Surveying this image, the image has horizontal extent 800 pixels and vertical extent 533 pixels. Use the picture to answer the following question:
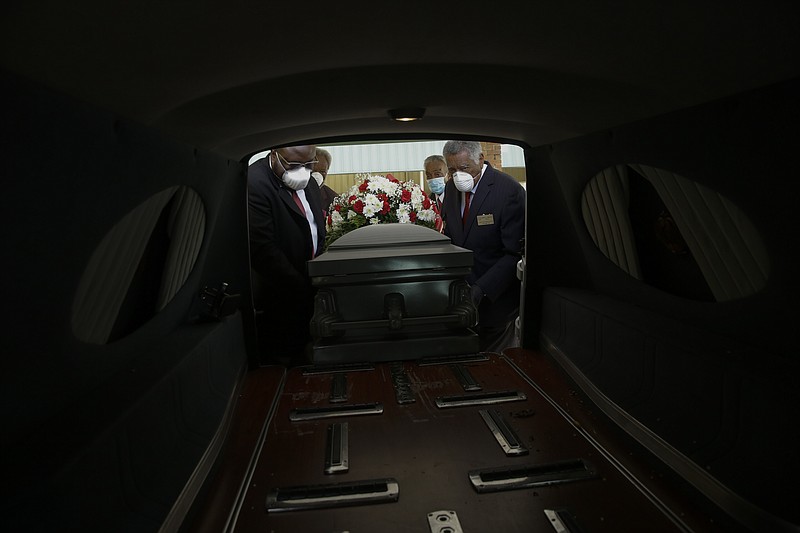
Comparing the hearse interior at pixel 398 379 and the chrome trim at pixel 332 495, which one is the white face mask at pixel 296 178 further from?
the chrome trim at pixel 332 495

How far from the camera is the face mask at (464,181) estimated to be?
3.91 m

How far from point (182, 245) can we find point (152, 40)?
1.10 meters

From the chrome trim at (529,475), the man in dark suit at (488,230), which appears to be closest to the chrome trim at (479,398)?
the chrome trim at (529,475)

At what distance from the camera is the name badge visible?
12.0 feet

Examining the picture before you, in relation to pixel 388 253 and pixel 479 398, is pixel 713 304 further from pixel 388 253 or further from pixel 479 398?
pixel 388 253

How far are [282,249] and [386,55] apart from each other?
210 cm

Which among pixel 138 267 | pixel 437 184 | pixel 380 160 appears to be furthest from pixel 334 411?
pixel 380 160

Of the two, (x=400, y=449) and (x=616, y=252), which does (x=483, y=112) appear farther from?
(x=400, y=449)

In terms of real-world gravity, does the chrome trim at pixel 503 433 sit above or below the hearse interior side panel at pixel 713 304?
below

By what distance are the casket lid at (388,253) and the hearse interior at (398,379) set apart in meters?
0.53

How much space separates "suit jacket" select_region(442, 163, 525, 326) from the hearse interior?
1128 millimetres

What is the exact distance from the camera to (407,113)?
2.19 m

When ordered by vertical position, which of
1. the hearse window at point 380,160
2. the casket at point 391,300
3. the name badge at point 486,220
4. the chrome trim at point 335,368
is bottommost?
the chrome trim at point 335,368

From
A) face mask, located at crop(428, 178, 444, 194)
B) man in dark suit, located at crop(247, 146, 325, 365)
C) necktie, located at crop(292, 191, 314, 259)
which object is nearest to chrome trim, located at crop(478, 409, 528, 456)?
man in dark suit, located at crop(247, 146, 325, 365)
